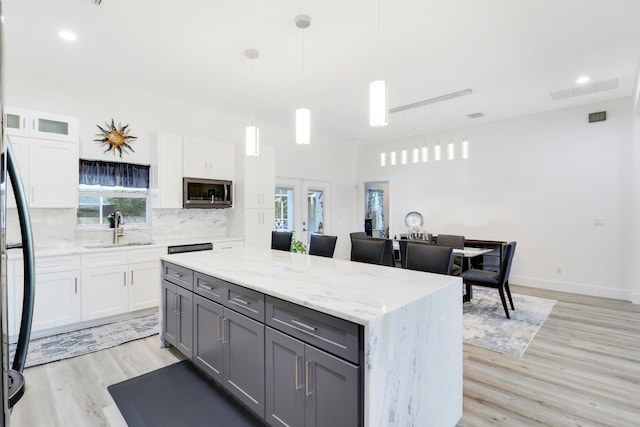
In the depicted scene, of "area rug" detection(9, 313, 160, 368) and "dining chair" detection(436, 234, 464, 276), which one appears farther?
"dining chair" detection(436, 234, 464, 276)

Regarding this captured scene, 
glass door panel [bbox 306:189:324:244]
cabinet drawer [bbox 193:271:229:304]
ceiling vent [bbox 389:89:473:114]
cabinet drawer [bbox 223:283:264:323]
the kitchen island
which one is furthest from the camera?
glass door panel [bbox 306:189:324:244]

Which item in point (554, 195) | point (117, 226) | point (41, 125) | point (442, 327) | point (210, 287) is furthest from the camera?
point (554, 195)

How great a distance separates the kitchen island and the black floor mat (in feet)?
0.60

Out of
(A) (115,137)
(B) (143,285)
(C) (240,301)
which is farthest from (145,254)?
(C) (240,301)

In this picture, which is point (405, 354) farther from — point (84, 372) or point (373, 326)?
point (84, 372)

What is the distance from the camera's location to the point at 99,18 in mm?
2729

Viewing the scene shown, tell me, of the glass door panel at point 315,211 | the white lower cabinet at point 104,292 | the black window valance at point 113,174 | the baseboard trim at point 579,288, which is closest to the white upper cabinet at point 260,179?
the black window valance at point 113,174

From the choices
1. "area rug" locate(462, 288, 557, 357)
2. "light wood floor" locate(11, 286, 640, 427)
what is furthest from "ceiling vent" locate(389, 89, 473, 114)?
"light wood floor" locate(11, 286, 640, 427)

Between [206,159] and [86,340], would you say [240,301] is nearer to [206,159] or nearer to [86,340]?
[86,340]

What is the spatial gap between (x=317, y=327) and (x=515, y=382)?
196 centimetres

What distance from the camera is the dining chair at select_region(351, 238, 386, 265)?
3227 millimetres

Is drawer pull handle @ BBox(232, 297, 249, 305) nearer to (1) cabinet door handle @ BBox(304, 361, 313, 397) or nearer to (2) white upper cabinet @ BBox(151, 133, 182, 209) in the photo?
(1) cabinet door handle @ BBox(304, 361, 313, 397)

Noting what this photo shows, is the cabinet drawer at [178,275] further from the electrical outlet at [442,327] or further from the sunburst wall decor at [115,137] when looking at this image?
the sunburst wall decor at [115,137]

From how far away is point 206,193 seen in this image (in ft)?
16.2
